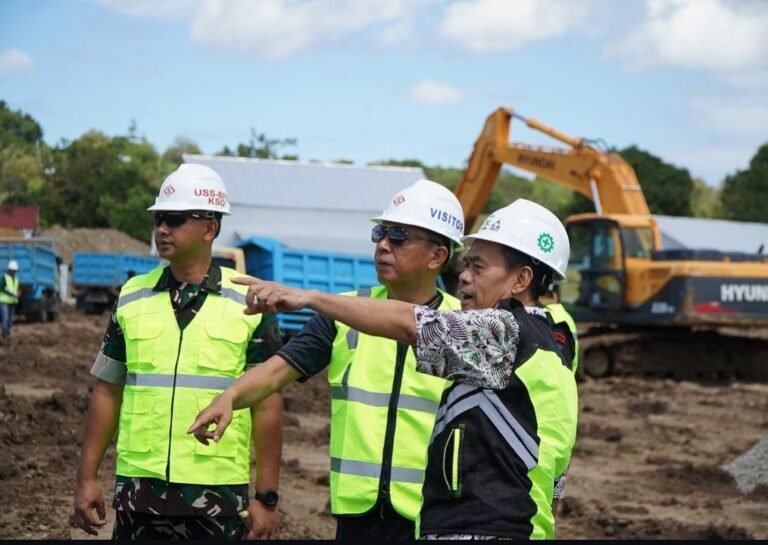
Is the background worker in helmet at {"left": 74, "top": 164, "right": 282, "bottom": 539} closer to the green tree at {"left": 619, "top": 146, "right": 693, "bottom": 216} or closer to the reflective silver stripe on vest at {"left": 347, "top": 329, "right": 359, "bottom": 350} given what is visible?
the reflective silver stripe on vest at {"left": 347, "top": 329, "right": 359, "bottom": 350}

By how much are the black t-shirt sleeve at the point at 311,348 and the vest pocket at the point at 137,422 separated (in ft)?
2.06

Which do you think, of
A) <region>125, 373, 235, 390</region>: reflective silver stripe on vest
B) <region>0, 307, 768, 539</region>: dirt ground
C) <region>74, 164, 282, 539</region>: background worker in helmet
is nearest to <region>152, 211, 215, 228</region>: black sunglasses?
<region>74, 164, 282, 539</region>: background worker in helmet

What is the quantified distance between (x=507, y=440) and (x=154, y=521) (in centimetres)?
170

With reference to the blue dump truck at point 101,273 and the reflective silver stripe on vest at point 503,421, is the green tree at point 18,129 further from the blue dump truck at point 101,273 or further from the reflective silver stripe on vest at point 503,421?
the reflective silver stripe on vest at point 503,421

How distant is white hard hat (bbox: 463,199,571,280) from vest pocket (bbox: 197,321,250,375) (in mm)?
1251

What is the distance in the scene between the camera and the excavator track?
21.5 metres

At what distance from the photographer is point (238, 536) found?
442cm

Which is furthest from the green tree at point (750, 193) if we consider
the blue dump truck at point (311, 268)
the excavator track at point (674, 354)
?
the blue dump truck at point (311, 268)

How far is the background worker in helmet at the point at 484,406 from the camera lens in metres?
3.03

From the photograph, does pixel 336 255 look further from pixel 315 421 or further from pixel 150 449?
pixel 150 449

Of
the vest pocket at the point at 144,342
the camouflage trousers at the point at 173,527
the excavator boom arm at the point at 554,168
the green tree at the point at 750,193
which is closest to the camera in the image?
the camouflage trousers at the point at 173,527

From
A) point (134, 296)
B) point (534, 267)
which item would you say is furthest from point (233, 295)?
point (534, 267)

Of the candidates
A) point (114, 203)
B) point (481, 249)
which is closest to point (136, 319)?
point (481, 249)

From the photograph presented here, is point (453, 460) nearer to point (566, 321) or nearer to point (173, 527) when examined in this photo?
point (173, 527)
